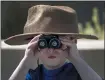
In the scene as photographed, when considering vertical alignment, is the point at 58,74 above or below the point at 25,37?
below

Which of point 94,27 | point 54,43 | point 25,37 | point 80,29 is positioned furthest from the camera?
point 94,27

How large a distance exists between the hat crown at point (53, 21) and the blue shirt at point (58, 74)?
262 mm

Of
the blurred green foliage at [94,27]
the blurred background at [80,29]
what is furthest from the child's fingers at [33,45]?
the blurred green foliage at [94,27]

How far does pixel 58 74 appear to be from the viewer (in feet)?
8.66

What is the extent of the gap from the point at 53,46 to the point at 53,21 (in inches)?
6.6

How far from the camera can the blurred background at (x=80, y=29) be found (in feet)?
16.1

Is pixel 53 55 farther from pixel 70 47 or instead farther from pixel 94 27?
pixel 94 27

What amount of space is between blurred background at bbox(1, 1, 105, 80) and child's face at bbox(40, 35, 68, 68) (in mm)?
2249

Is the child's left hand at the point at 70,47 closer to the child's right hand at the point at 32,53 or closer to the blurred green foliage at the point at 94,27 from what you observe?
the child's right hand at the point at 32,53

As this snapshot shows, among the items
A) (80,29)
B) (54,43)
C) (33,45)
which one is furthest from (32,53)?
(80,29)

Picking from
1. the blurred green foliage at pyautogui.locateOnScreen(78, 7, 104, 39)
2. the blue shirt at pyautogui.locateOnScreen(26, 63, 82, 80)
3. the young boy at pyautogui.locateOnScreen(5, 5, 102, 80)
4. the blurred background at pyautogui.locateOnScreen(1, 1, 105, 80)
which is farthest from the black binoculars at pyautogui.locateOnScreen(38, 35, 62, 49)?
the blurred green foliage at pyautogui.locateOnScreen(78, 7, 104, 39)

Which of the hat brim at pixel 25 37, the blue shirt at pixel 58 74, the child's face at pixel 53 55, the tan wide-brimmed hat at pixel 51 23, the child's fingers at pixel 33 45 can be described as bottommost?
the blue shirt at pixel 58 74

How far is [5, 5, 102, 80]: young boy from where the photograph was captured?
98.9 inches

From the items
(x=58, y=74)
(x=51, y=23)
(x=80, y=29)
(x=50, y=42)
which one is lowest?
(x=58, y=74)
